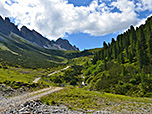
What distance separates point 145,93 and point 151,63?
1213 inches

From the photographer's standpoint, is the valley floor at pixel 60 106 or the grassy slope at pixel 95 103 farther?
the grassy slope at pixel 95 103

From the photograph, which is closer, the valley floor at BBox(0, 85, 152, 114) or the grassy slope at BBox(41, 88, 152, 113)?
the valley floor at BBox(0, 85, 152, 114)

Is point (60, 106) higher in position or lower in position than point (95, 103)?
higher

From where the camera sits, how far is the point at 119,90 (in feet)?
186

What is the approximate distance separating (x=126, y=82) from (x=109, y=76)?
1392cm

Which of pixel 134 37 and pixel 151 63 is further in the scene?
pixel 134 37

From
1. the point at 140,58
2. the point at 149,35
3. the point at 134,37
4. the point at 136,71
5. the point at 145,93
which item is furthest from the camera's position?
the point at 134,37

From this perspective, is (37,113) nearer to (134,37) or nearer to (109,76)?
(109,76)

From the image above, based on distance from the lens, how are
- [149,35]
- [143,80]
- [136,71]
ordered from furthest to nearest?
[149,35], [136,71], [143,80]

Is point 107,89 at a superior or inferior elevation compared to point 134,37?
inferior

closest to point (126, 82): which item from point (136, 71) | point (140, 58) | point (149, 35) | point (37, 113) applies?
point (136, 71)

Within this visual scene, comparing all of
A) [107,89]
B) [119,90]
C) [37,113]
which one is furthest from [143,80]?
[37,113]

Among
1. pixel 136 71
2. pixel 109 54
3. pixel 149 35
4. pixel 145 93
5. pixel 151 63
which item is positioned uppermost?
pixel 149 35

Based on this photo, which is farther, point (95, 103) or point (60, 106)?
point (95, 103)
